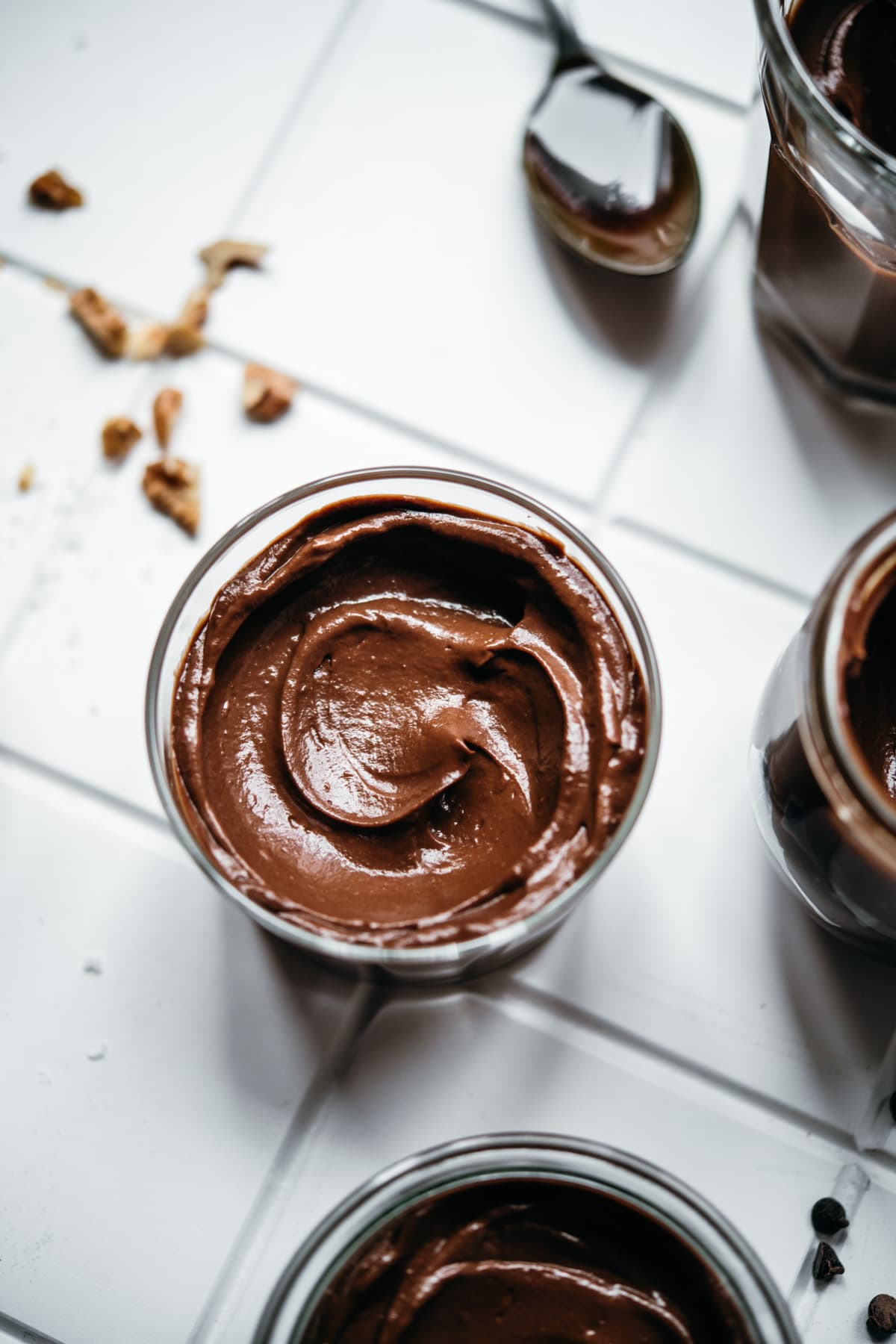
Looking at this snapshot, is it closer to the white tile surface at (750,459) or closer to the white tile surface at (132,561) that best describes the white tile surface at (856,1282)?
the white tile surface at (750,459)

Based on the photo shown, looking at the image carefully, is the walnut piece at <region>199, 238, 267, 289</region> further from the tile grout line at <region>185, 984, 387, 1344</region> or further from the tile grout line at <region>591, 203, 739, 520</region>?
the tile grout line at <region>185, 984, 387, 1344</region>

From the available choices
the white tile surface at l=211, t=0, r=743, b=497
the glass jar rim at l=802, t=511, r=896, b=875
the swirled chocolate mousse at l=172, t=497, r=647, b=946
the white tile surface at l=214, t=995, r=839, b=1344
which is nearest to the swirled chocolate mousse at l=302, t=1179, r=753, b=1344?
the white tile surface at l=214, t=995, r=839, b=1344

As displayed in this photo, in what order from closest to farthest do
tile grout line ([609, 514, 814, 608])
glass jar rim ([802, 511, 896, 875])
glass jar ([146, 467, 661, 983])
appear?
1. glass jar rim ([802, 511, 896, 875])
2. glass jar ([146, 467, 661, 983])
3. tile grout line ([609, 514, 814, 608])

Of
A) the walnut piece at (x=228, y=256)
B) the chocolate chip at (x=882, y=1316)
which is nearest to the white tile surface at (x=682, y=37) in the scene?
the walnut piece at (x=228, y=256)

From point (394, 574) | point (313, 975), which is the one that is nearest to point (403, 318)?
point (394, 574)

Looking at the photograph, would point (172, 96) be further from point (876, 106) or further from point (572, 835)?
point (572, 835)

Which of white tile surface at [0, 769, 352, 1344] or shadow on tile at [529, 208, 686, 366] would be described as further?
shadow on tile at [529, 208, 686, 366]
